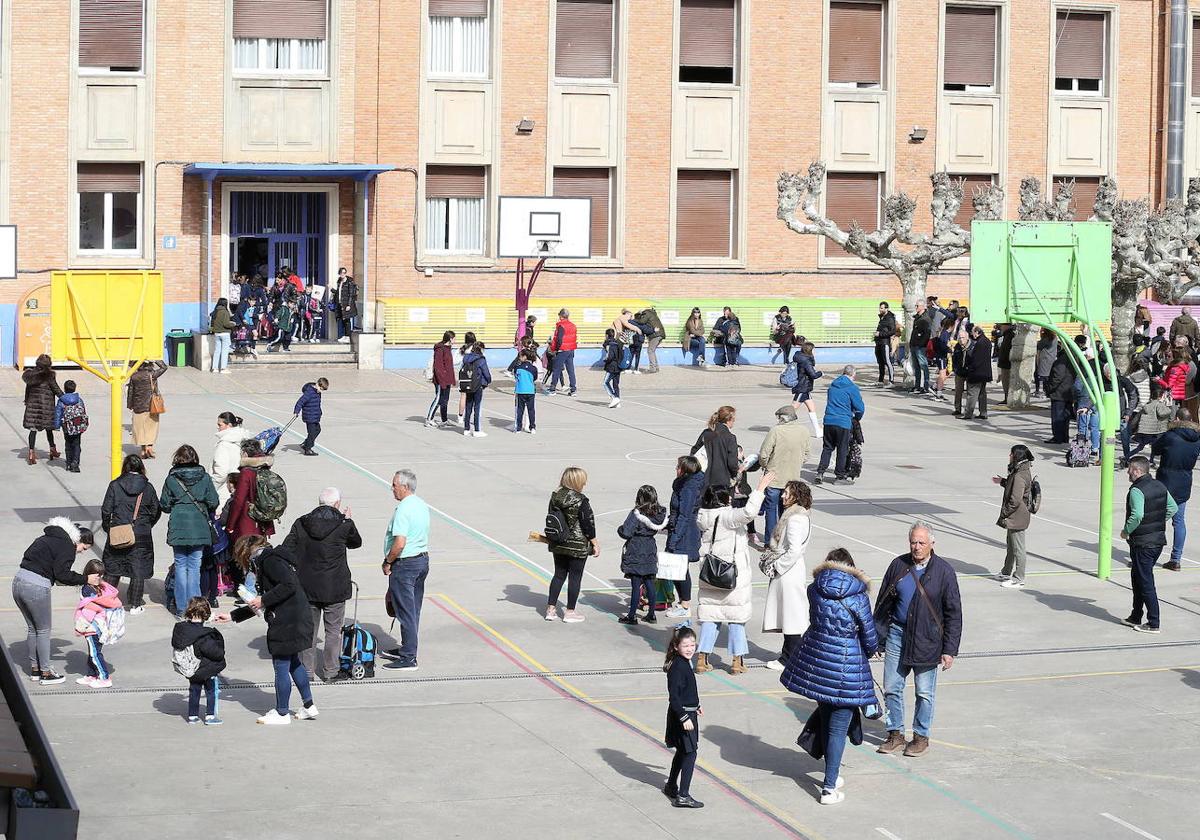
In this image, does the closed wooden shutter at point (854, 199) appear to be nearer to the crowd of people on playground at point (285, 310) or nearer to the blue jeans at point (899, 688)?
the crowd of people on playground at point (285, 310)

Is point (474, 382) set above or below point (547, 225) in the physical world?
below

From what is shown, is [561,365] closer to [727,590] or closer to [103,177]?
[103,177]

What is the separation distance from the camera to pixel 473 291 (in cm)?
4169

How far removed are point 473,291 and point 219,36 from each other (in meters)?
7.95

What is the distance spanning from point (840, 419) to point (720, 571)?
10.1m

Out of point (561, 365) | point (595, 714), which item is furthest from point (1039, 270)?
point (561, 365)

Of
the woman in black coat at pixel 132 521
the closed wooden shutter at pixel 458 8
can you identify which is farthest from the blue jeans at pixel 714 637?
the closed wooden shutter at pixel 458 8

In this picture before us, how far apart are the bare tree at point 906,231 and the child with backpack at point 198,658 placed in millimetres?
25654

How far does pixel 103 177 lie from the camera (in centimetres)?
3959

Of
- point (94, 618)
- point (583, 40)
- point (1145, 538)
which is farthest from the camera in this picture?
point (583, 40)

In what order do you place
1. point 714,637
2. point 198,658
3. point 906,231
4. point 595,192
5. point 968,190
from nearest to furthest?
point 198,658, point 714,637, point 906,231, point 595,192, point 968,190

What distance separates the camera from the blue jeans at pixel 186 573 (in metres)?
17.2

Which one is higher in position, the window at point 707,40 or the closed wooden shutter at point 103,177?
the window at point 707,40

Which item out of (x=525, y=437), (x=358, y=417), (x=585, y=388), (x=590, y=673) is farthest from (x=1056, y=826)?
(x=585, y=388)
